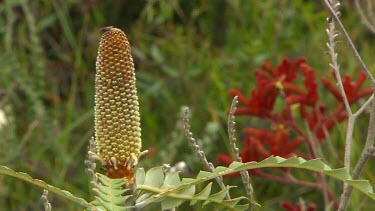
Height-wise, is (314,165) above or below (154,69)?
below

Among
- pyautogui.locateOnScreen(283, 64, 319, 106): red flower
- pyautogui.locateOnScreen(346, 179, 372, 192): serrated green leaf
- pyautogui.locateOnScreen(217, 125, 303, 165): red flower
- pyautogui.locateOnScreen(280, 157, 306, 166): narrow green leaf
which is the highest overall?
pyautogui.locateOnScreen(283, 64, 319, 106): red flower

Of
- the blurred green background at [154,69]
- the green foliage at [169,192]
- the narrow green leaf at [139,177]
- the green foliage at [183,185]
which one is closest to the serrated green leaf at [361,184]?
the green foliage at [183,185]

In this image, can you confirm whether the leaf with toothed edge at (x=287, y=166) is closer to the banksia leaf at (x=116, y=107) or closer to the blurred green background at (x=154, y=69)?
the banksia leaf at (x=116, y=107)

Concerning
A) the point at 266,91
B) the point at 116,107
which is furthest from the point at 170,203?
the point at 266,91

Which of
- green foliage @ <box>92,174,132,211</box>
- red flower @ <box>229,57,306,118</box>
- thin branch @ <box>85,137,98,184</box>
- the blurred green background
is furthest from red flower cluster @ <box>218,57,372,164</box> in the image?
green foliage @ <box>92,174,132,211</box>

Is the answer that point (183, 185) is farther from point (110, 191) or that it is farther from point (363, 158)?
point (363, 158)

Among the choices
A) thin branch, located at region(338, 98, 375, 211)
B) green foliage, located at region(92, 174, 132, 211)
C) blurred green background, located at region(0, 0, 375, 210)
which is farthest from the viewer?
blurred green background, located at region(0, 0, 375, 210)

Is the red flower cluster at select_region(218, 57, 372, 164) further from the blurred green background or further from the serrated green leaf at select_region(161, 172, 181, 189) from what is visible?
the serrated green leaf at select_region(161, 172, 181, 189)
